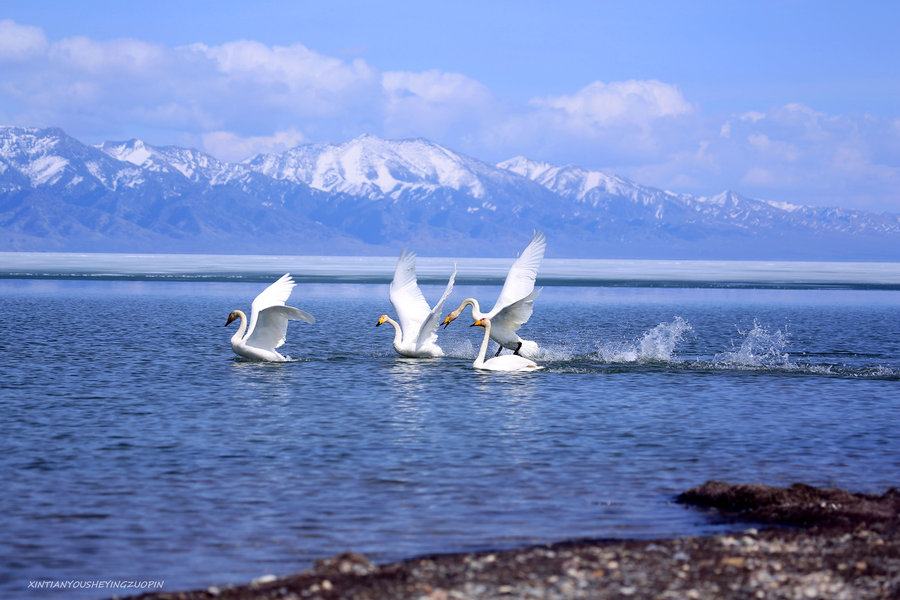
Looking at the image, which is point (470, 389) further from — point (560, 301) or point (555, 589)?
point (560, 301)

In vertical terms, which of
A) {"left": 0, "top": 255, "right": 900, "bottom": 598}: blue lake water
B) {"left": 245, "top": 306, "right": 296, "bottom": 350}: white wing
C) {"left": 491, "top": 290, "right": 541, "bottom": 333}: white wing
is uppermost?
{"left": 491, "top": 290, "right": 541, "bottom": 333}: white wing

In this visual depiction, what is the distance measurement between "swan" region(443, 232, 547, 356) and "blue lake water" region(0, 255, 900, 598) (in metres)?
1.25

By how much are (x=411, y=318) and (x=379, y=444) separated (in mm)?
12031

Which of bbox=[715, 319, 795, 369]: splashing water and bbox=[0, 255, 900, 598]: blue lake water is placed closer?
bbox=[0, 255, 900, 598]: blue lake water

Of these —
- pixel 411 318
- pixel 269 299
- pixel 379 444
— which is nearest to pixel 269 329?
pixel 269 299

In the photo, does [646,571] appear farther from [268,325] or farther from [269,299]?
[268,325]

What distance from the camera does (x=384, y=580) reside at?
930 cm

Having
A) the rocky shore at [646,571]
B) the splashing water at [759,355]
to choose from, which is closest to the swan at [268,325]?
the splashing water at [759,355]

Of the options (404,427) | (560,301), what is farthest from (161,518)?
(560,301)

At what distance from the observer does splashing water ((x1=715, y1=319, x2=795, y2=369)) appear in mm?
27406

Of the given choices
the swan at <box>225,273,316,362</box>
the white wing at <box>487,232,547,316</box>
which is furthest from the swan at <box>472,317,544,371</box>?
the swan at <box>225,273,316,362</box>

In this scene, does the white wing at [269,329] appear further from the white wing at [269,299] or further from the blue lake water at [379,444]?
the blue lake water at [379,444]

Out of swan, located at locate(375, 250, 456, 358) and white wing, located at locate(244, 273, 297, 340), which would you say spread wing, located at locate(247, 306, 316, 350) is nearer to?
white wing, located at locate(244, 273, 297, 340)

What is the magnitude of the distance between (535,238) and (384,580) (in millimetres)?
18559
